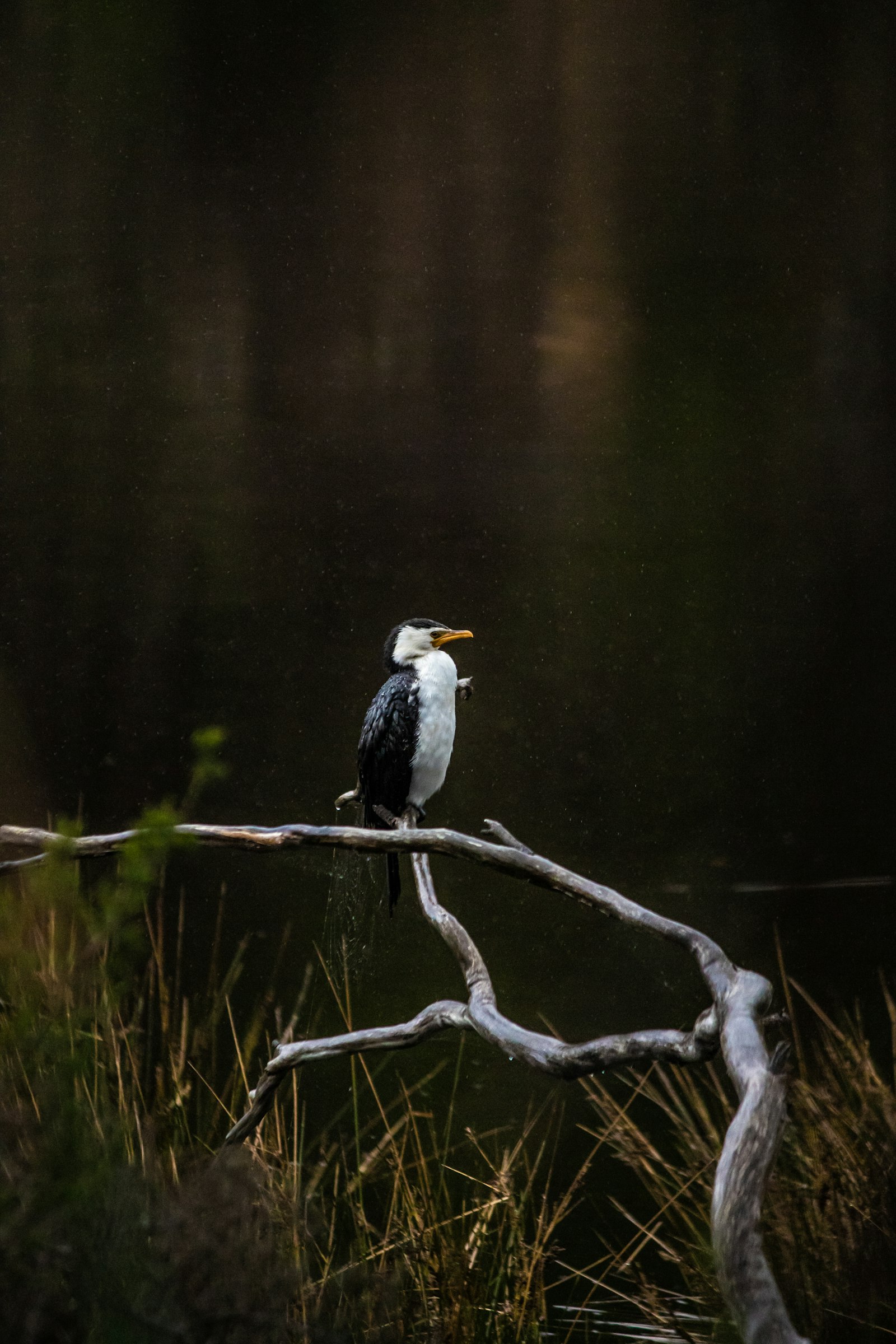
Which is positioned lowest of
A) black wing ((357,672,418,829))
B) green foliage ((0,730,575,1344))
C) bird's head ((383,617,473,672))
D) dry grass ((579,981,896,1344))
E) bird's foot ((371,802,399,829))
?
dry grass ((579,981,896,1344))

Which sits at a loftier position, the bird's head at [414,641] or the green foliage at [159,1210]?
the bird's head at [414,641]

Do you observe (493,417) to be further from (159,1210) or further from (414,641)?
(159,1210)

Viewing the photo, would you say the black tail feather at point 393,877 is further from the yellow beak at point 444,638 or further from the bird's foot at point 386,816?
the yellow beak at point 444,638

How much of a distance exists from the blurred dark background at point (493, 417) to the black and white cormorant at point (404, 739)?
88 cm

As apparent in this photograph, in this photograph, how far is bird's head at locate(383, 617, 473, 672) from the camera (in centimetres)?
231

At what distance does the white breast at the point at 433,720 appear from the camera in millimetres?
2174

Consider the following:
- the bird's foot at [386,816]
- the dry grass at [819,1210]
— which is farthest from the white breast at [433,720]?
Result: the dry grass at [819,1210]

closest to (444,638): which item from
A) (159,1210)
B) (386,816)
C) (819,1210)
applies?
(386,816)

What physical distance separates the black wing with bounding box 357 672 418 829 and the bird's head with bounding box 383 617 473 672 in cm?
10

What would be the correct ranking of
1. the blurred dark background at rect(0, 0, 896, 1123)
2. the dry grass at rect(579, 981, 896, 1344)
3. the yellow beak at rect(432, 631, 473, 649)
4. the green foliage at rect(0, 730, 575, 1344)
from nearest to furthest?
1. the green foliage at rect(0, 730, 575, 1344)
2. the dry grass at rect(579, 981, 896, 1344)
3. the yellow beak at rect(432, 631, 473, 649)
4. the blurred dark background at rect(0, 0, 896, 1123)

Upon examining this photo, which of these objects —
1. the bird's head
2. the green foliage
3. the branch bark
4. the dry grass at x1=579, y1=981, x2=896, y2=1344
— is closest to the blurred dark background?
the bird's head

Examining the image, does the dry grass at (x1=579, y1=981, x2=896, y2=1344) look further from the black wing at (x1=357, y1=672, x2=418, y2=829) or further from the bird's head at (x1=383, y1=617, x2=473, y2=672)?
the bird's head at (x1=383, y1=617, x2=473, y2=672)

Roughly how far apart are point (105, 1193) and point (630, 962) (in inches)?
95.3

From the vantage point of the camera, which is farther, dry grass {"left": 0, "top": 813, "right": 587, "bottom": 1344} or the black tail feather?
the black tail feather
